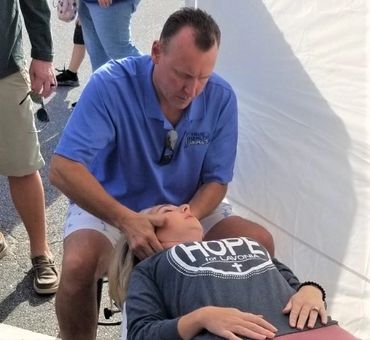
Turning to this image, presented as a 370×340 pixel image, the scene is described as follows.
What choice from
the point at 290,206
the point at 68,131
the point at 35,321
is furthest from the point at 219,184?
the point at 35,321

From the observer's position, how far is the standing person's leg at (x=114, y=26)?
377cm

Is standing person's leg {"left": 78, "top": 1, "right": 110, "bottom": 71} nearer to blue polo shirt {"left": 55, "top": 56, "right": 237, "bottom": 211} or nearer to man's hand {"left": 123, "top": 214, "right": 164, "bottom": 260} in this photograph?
blue polo shirt {"left": 55, "top": 56, "right": 237, "bottom": 211}

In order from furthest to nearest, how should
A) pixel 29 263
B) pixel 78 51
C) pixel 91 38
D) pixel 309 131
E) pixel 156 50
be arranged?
pixel 78 51 → pixel 91 38 → pixel 29 263 → pixel 309 131 → pixel 156 50

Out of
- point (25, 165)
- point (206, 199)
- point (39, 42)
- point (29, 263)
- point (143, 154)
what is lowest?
point (29, 263)

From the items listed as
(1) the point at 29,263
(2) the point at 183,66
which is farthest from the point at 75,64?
(2) the point at 183,66

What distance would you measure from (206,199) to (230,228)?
0.42ft

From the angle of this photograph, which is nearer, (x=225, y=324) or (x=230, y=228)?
(x=225, y=324)

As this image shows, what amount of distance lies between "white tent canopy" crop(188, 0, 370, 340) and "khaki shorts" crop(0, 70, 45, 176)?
810mm

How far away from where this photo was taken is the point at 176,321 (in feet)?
6.01

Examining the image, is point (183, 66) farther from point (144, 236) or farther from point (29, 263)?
point (29, 263)

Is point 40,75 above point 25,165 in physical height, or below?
above

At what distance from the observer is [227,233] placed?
96.4 inches

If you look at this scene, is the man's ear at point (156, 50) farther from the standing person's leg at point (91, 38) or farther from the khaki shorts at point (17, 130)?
the standing person's leg at point (91, 38)

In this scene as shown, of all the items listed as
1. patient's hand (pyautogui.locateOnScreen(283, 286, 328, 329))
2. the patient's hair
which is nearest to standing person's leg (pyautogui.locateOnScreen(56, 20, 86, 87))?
the patient's hair
